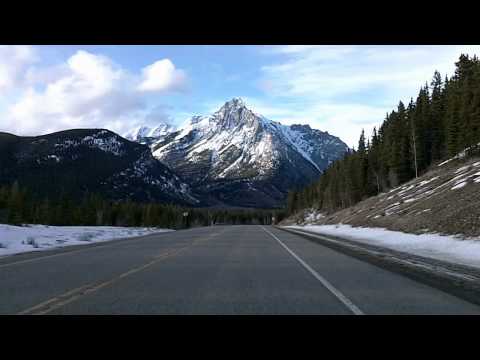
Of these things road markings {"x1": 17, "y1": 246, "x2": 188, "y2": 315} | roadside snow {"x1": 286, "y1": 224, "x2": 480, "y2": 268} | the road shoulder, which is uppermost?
roadside snow {"x1": 286, "y1": 224, "x2": 480, "y2": 268}

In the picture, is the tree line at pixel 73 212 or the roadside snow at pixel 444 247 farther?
the tree line at pixel 73 212

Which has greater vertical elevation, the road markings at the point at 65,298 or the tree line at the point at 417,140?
the tree line at the point at 417,140

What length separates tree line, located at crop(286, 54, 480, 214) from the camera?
66.2m

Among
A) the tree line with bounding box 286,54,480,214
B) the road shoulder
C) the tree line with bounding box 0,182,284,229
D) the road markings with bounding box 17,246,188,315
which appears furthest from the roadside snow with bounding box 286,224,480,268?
the tree line with bounding box 0,182,284,229

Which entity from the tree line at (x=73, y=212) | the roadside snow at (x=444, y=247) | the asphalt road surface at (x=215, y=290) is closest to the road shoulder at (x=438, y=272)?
the asphalt road surface at (x=215, y=290)

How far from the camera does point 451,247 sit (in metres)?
21.2

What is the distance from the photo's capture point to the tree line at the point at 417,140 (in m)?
66.2

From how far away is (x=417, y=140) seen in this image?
81.4 metres

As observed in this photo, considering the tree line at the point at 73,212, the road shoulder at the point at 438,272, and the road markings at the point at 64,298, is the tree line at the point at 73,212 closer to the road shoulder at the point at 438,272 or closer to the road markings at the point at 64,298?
the road shoulder at the point at 438,272

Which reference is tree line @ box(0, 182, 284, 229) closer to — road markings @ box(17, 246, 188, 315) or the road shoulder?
the road shoulder

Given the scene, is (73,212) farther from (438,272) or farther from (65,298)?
(65,298)
